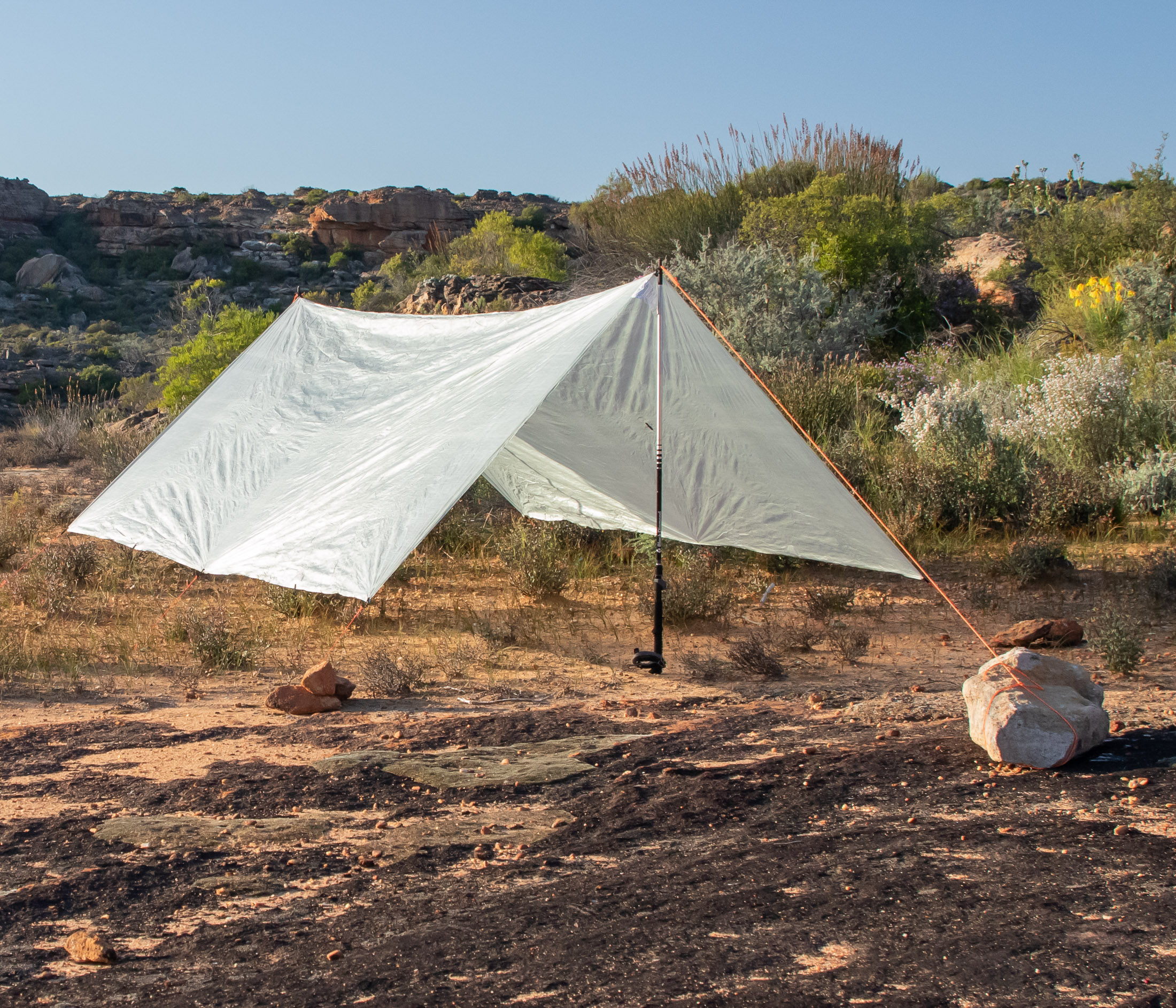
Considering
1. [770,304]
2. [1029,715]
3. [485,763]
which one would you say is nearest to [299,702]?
[485,763]

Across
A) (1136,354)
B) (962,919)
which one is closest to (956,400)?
(1136,354)

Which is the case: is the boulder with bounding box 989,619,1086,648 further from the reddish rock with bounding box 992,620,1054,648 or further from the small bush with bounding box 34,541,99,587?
the small bush with bounding box 34,541,99,587

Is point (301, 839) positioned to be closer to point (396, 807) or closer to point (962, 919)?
point (396, 807)

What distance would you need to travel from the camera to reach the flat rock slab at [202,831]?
3.41 metres

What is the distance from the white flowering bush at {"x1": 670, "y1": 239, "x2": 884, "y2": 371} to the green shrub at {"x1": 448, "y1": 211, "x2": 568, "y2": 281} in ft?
14.1

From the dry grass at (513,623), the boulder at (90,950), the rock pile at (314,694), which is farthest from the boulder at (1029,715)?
the boulder at (90,950)

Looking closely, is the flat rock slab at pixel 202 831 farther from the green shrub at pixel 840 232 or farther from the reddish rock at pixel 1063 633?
the green shrub at pixel 840 232

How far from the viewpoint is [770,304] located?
12695mm

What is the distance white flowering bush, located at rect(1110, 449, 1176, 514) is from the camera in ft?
28.1

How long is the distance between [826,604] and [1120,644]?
189 cm

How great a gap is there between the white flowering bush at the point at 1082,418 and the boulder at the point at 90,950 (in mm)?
8560

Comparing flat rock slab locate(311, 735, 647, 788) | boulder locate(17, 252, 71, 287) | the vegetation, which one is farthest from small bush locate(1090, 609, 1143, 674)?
boulder locate(17, 252, 71, 287)

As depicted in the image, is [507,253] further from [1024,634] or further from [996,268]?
[1024,634]

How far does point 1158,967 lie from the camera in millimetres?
2428
